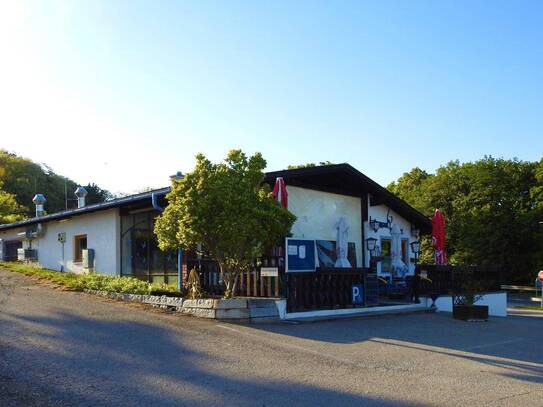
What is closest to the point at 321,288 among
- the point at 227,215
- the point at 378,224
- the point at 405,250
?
the point at 227,215

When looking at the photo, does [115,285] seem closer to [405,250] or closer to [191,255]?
[191,255]

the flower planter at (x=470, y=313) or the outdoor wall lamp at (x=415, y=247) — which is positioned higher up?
the outdoor wall lamp at (x=415, y=247)

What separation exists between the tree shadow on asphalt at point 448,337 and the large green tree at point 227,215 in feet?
5.68

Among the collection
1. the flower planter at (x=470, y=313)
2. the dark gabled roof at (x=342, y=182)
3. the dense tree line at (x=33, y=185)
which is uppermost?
the dense tree line at (x=33, y=185)

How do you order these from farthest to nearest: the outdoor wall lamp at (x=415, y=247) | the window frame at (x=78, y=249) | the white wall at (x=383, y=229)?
the outdoor wall lamp at (x=415, y=247) < the window frame at (x=78, y=249) < the white wall at (x=383, y=229)

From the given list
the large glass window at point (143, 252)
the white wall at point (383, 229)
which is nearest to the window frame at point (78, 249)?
the large glass window at point (143, 252)

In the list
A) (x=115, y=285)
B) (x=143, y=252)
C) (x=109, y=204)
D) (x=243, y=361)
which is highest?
(x=109, y=204)

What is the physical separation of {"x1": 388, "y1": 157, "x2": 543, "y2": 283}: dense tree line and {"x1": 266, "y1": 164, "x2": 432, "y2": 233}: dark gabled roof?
63.4 ft

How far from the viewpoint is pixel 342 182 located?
19281 millimetres

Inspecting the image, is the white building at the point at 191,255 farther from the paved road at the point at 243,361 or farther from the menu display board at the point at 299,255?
the paved road at the point at 243,361

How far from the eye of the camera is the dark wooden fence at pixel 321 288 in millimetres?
12781

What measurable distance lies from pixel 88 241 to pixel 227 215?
9.82 meters

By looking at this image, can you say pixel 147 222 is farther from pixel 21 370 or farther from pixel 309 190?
pixel 21 370

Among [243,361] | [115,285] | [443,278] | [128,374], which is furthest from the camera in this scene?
[443,278]
